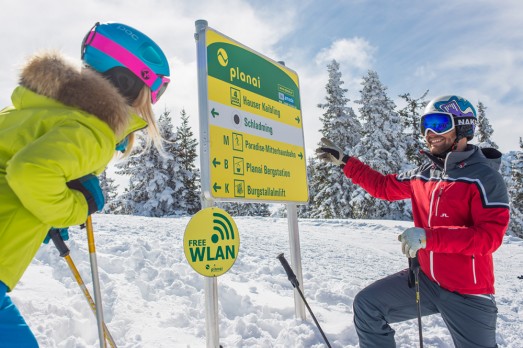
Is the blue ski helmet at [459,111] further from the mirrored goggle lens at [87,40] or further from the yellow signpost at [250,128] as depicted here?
the mirrored goggle lens at [87,40]

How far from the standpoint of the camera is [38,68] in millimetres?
1872

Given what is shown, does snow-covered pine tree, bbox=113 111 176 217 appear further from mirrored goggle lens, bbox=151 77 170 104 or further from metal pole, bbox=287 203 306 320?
mirrored goggle lens, bbox=151 77 170 104

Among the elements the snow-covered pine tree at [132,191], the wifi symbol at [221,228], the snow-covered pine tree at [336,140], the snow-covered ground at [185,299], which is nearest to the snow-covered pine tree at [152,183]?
the snow-covered pine tree at [132,191]

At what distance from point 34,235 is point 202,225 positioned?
6.37 feet

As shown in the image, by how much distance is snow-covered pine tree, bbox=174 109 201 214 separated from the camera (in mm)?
30141

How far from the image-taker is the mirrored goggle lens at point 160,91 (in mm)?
2559

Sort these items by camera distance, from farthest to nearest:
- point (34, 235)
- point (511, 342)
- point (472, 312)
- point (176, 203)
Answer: point (176, 203) < point (511, 342) < point (472, 312) < point (34, 235)

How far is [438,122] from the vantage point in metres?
3.62

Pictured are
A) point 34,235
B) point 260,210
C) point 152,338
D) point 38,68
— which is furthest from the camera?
point 260,210

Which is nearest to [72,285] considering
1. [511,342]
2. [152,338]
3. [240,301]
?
[152,338]

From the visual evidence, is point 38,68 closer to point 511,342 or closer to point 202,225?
point 202,225

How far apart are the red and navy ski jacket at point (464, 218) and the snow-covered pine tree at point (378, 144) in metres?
24.9

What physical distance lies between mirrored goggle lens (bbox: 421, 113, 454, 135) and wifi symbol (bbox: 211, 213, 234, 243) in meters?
2.01

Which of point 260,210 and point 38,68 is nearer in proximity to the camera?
point 38,68
